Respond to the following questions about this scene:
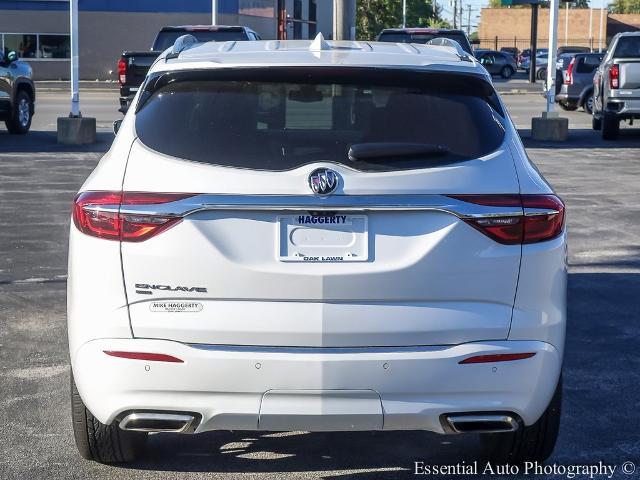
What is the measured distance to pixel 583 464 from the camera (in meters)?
5.27

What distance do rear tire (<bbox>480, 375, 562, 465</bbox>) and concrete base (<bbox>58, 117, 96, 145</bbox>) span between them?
57.5 feet

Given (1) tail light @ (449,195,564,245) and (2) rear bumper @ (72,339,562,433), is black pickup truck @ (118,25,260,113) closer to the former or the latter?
(1) tail light @ (449,195,564,245)

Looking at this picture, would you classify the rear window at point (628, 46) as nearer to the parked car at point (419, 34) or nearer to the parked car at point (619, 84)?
the parked car at point (619, 84)

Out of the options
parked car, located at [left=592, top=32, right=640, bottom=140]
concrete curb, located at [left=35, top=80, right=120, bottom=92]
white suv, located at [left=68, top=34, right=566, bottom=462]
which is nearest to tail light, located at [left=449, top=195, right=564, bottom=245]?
white suv, located at [left=68, top=34, right=566, bottom=462]

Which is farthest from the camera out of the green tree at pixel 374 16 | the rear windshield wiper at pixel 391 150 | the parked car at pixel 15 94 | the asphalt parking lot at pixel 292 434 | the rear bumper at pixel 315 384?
the green tree at pixel 374 16

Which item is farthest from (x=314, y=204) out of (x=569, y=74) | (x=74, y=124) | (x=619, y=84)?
(x=569, y=74)

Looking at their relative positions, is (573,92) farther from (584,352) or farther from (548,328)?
(548,328)

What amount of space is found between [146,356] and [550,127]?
64.3ft

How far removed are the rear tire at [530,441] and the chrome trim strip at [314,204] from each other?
3.13ft

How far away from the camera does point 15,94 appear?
23.1m

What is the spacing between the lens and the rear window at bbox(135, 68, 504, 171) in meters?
4.54

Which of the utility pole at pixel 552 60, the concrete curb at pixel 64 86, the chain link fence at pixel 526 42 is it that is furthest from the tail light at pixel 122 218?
the chain link fence at pixel 526 42

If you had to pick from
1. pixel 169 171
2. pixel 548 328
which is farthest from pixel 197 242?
pixel 548 328

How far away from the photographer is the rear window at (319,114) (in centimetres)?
454
